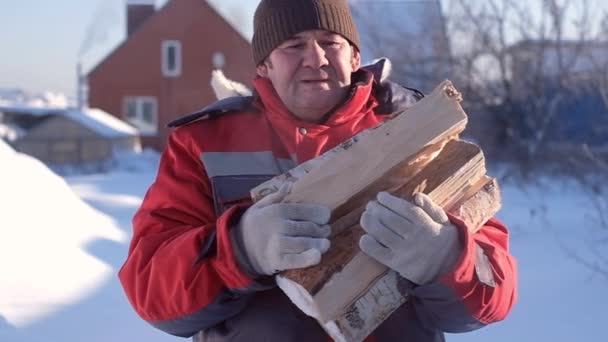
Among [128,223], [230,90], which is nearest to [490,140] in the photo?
[128,223]

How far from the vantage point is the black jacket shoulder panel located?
5.72ft

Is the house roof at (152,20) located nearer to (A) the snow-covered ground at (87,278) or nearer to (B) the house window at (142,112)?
(B) the house window at (142,112)

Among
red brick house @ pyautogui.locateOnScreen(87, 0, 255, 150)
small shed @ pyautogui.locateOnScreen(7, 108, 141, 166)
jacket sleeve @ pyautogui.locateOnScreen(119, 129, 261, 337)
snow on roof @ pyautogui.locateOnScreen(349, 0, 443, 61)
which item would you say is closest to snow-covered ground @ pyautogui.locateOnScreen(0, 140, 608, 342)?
jacket sleeve @ pyautogui.locateOnScreen(119, 129, 261, 337)

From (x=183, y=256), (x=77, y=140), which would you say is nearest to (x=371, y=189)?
(x=183, y=256)

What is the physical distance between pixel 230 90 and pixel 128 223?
218 inches

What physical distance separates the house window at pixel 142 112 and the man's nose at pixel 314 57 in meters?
28.0

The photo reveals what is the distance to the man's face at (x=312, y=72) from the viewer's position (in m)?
1.75

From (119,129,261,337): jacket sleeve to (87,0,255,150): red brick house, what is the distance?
27.4m

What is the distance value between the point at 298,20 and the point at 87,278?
12.1 feet

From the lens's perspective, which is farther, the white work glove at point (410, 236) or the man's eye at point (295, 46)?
the man's eye at point (295, 46)

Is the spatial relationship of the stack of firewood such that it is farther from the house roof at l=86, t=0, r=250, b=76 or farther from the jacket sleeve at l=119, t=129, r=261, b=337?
the house roof at l=86, t=0, r=250, b=76

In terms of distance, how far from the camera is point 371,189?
60.8 inches

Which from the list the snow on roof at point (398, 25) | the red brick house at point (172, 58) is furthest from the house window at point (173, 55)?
the snow on roof at point (398, 25)

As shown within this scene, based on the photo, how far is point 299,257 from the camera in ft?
4.68
